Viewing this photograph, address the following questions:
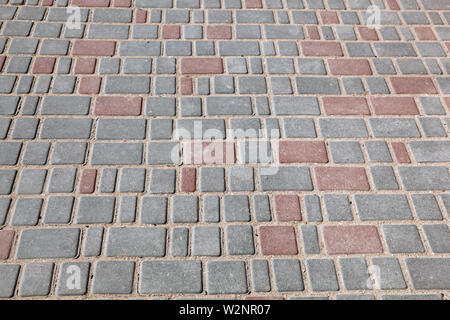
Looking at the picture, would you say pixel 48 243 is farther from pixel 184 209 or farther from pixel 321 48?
pixel 321 48

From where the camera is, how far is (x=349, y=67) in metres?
2.35

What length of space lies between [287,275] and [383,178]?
691mm

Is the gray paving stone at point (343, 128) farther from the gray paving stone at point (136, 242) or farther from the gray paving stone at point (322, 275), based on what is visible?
the gray paving stone at point (136, 242)

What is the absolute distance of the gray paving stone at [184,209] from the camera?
1.74 metres

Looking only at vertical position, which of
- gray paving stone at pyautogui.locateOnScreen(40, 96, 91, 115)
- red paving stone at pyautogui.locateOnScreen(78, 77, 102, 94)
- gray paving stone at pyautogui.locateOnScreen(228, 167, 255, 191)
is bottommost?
gray paving stone at pyautogui.locateOnScreen(228, 167, 255, 191)

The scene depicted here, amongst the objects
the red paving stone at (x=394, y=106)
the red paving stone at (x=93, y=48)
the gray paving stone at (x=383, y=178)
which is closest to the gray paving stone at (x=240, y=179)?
the gray paving stone at (x=383, y=178)

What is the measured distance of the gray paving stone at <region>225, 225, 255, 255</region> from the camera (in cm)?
166

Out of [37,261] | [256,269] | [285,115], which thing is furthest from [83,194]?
[285,115]

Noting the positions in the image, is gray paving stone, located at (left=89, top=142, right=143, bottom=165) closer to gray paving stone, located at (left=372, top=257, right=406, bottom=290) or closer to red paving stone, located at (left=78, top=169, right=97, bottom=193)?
red paving stone, located at (left=78, top=169, right=97, bottom=193)

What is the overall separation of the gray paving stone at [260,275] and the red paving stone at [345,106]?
92 centimetres

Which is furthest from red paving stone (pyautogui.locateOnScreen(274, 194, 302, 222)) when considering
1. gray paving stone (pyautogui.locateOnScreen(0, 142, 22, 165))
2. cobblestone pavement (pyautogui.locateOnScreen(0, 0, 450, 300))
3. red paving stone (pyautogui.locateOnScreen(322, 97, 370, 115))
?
gray paving stone (pyautogui.locateOnScreen(0, 142, 22, 165))

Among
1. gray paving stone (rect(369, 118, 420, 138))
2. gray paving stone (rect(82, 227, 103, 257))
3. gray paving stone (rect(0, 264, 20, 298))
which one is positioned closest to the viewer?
gray paving stone (rect(0, 264, 20, 298))

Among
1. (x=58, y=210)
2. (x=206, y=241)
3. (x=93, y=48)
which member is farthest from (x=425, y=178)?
(x=93, y=48)

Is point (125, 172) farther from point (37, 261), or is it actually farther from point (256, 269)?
point (256, 269)
